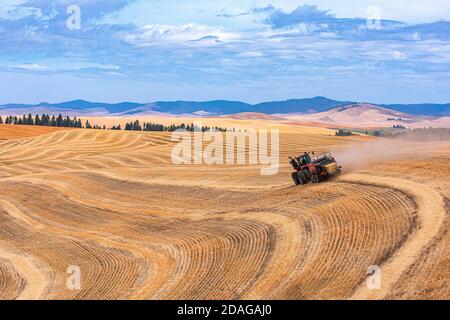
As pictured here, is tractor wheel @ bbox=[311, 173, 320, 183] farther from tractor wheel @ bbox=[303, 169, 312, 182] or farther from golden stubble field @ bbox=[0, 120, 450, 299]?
golden stubble field @ bbox=[0, 120, 450, 299]

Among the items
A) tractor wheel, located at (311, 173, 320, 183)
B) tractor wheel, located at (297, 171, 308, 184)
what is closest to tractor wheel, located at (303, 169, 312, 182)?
tractor wheel, located at (297, 171, 308, 184)

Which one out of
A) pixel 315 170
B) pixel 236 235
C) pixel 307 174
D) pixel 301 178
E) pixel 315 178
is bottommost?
pixel 236 235

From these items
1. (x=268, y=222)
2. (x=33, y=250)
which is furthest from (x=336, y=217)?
(x=33, y=250)

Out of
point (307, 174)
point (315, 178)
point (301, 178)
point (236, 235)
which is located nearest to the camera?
point (236, 235)

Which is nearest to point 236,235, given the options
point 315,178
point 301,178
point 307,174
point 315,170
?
point 315,178

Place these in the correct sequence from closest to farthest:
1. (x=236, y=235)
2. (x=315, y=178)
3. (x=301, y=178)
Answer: (x=236, y=235)
(x=315, y=178)
(x=301, y=178)

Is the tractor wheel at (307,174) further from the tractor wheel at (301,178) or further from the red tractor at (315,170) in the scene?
the tractor wheel at (301,178)

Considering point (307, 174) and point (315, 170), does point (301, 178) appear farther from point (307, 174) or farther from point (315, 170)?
point (315, 170)

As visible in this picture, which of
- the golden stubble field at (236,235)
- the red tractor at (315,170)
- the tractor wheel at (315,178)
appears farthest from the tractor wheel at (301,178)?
the golden stubble field at (236,235)
